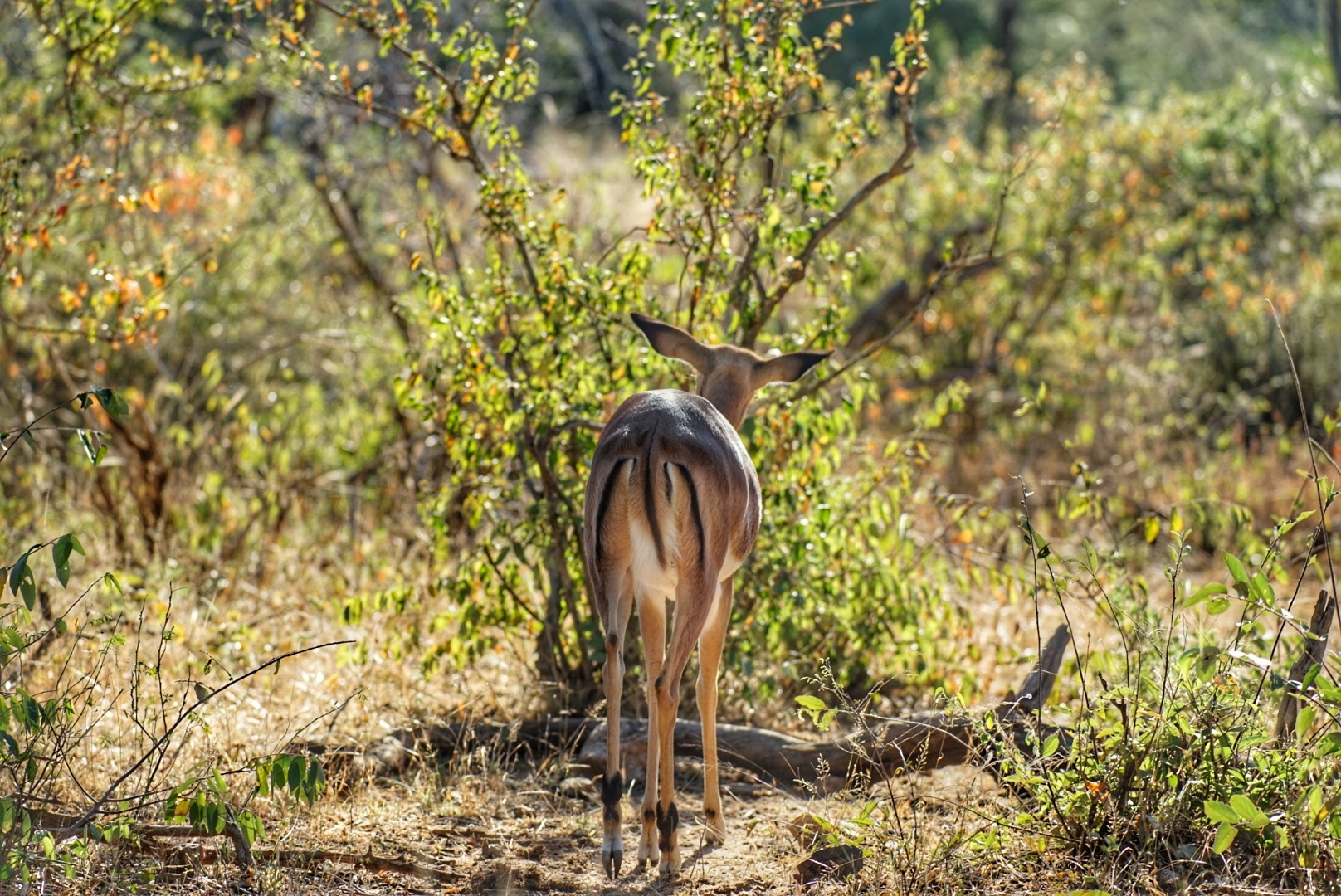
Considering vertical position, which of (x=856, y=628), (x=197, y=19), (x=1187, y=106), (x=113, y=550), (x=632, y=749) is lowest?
(x=632, y=749)

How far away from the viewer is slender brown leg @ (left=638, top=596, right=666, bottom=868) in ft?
15.3

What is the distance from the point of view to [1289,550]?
874 cm

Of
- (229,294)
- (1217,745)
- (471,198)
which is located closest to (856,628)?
(1217,745)

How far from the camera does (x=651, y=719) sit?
468 centimetres

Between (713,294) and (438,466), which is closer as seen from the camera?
(713,294)

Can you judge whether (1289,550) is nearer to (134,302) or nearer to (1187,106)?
(1187,106)

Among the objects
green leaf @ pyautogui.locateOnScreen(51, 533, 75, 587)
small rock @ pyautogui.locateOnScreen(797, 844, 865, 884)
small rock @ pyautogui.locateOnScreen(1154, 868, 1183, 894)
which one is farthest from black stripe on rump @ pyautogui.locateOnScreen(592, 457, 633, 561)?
small rock @ pyautogui.locateOnScreen(1154, 868, 1183, 894)

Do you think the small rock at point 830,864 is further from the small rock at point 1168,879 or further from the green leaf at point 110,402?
the green leaf at point 110,402

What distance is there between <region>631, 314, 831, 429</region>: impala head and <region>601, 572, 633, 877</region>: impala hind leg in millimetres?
1158

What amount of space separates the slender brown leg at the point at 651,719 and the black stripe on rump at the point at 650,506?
26cm

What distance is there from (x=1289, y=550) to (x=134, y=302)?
7.04 metres

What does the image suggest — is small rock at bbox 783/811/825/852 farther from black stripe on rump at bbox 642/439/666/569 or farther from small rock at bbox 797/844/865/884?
black stripe on rump at bbox 642/439/666/569

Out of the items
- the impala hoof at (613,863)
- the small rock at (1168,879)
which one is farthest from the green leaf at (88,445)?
the small rock at (1168,879)

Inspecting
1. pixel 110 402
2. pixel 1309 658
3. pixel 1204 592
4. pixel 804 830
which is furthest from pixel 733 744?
pixel 110 402
